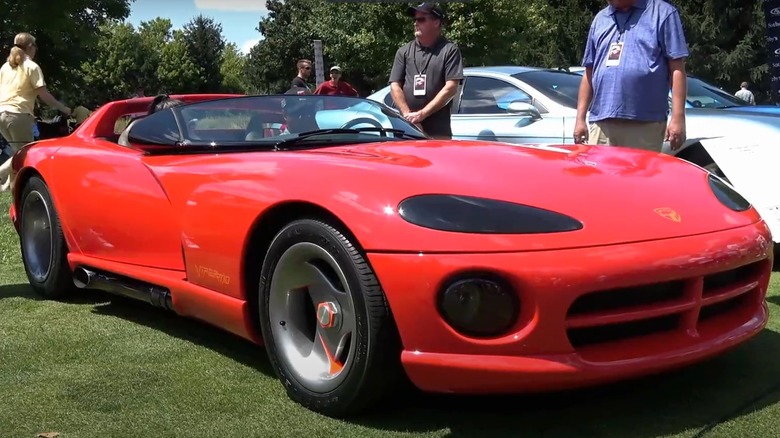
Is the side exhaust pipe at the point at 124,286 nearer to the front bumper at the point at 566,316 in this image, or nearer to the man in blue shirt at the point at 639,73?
the front bumper at the point at 566,316

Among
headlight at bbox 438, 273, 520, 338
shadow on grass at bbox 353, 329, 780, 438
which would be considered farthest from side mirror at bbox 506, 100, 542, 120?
headlight at bbox 438, 273, 520, 338

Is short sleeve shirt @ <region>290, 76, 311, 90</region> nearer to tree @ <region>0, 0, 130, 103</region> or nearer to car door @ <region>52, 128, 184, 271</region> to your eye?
car door @ <region>52, 128, 184, 271</region>

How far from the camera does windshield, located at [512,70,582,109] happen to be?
5.79 m

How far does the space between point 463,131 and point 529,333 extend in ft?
13.7

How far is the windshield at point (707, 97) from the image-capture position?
6273 millimetres

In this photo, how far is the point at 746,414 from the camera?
7.77ft

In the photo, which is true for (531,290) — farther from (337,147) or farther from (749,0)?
(749,0)

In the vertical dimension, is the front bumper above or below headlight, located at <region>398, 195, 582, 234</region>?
below

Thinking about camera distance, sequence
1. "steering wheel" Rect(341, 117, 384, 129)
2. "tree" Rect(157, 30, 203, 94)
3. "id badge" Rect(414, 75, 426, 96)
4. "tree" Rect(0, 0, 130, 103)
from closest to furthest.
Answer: "steering wheel" Rect(341, 117, 384, 129), "id badge" Rect(414, 75, 426, 96), "tree" Rect(0, 0, 130, 103), "tree" Rect(157, 30, 203, 94)

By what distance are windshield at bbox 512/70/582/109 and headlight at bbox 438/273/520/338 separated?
151 inches

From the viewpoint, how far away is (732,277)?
250 cm

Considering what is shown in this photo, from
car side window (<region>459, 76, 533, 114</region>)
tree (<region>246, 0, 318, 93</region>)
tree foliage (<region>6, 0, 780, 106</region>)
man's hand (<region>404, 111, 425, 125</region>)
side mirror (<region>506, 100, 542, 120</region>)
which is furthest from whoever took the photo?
tree (<region>246, 0, 318, 93</region>)

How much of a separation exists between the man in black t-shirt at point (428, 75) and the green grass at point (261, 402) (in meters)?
2.38

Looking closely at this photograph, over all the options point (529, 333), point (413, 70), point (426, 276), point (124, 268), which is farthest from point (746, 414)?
point (413, 70)
